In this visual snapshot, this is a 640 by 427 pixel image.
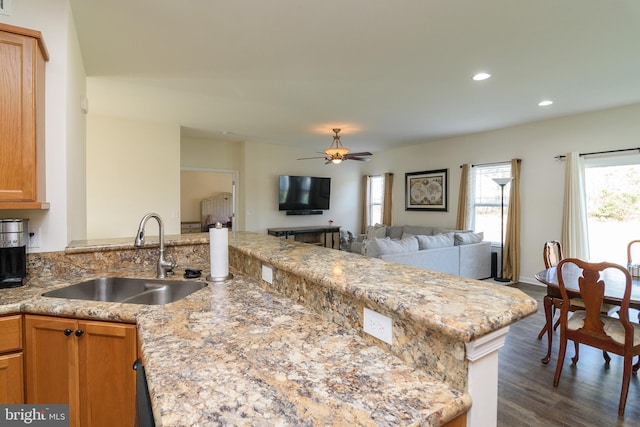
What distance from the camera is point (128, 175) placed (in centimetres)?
483

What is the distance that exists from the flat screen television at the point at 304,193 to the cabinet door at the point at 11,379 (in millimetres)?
5784

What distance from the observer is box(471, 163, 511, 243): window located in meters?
5.65

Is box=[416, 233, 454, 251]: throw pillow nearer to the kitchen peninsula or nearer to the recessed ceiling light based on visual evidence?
the recessed ceiling light

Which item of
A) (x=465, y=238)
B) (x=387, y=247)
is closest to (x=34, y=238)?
(x=387, y=247)

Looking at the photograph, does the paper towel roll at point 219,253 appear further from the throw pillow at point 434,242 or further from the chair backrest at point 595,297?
the throw pillow at point 434,242

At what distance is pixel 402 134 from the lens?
5.97 metres

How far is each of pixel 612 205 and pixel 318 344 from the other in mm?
5311

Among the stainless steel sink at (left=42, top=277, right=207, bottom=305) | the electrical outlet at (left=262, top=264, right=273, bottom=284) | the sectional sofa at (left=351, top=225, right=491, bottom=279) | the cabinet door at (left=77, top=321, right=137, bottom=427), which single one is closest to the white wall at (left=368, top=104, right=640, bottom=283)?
the sectional sofa at (left=351, top=225, right=491, bottom=279)

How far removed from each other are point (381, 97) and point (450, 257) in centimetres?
254

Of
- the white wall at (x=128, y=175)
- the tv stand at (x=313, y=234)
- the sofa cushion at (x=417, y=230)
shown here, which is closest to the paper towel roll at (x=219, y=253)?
the white wall at (x=128, y=175)

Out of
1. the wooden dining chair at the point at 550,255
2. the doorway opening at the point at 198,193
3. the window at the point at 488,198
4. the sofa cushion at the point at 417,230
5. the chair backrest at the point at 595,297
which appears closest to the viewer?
the chair backrest at the point at 595,297

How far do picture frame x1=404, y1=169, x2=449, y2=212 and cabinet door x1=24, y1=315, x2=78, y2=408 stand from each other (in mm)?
6278

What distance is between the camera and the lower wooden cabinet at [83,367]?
133 centimetres

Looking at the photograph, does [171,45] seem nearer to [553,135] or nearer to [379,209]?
A: [553,135]
